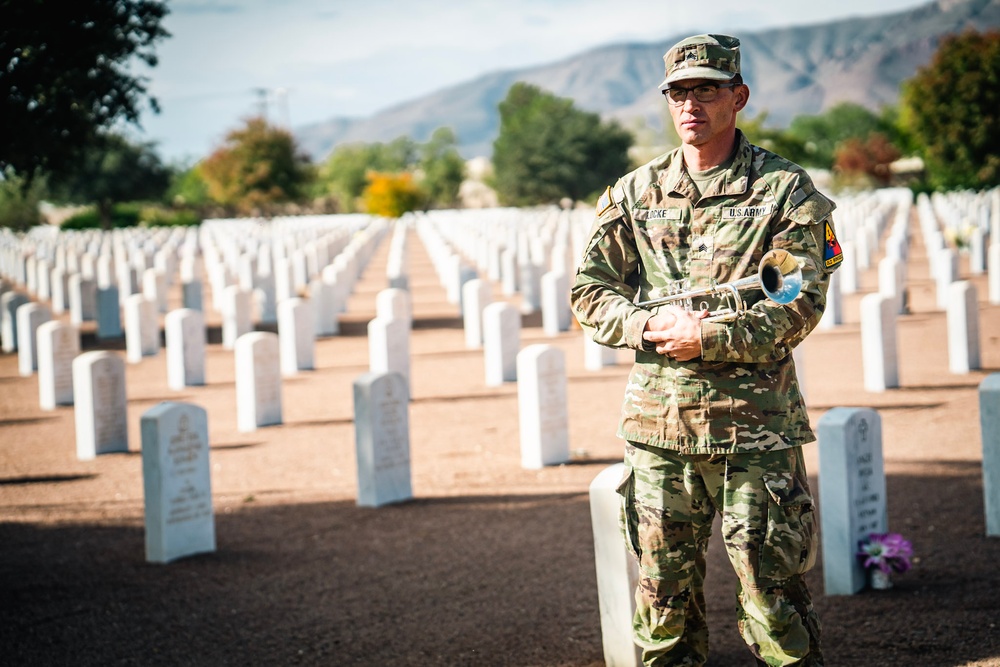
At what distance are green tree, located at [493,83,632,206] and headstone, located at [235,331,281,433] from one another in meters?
57.5

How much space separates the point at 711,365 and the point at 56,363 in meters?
11.0

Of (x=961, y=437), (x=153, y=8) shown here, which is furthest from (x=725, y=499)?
(x=153, y=8)

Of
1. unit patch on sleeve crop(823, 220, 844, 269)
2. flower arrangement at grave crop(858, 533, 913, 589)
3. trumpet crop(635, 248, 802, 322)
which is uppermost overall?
unit patch on sleeve crop(823, 220, 844, 269)

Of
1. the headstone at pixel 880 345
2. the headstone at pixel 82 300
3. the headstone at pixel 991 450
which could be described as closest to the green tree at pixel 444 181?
the headstone at pixel 82 300

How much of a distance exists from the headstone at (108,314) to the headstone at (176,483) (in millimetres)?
13007

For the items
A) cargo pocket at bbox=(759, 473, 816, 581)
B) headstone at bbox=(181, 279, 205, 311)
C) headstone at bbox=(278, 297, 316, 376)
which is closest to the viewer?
cargo pocket at bbox=(759, 473, 816, 581)

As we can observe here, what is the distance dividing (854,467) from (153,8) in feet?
30.5

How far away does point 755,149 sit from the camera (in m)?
3.53

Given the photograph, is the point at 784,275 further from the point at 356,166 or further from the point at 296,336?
the point at 356,166

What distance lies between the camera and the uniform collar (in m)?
3.42

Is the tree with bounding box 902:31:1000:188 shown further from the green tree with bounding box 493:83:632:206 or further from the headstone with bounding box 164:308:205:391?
the headstone with bounding box 164:308:205:391

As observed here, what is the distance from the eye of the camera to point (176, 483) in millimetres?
6723

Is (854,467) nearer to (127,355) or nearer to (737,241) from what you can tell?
(737,241)

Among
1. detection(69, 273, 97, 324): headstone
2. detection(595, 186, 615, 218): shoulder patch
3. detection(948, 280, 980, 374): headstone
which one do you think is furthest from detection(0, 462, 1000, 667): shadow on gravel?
detection(69, 273, 97, 324): headstone
